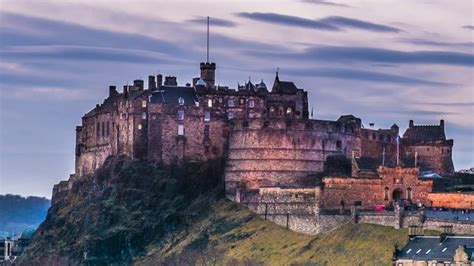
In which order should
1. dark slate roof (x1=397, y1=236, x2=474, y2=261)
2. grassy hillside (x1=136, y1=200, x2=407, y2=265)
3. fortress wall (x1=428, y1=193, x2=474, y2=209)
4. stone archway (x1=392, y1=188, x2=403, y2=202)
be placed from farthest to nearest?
stone archway (x1=392, y1=188, x2=403, y2=202), fortress wall (x1=428, y1=193, x2=474, y2=209), grassy hillside (x1=136, y1=200, x2=407, y2=265), dark slate roof (x1=397, y1=236, x2=474, y2=261)

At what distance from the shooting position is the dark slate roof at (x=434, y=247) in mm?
155625

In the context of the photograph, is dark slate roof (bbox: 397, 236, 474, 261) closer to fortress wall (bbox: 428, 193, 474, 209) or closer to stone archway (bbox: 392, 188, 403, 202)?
fortress wall (bbox: 428, 193, 474, 209)

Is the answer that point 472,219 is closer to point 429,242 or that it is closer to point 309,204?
point 429,242

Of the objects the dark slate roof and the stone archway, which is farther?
the stone archway

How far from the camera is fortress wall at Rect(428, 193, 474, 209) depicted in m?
183

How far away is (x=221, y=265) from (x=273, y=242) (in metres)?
6.13

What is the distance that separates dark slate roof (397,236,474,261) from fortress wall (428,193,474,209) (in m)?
19.9

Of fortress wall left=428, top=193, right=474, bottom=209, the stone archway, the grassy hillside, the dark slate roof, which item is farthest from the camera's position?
the stone archway

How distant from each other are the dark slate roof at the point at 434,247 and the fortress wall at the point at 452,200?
65.2ft

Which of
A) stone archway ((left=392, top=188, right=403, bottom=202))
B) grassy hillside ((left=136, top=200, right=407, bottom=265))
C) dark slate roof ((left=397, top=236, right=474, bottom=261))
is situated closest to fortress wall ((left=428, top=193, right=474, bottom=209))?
stone archway ((left=392, top=188, right=403, bottom=202))

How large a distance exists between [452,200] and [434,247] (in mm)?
26498

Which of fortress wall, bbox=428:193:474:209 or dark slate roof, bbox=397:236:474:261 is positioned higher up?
fortress wall, bbox=428:193:474:209

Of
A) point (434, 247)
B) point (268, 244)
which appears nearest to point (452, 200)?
point (268, 244)

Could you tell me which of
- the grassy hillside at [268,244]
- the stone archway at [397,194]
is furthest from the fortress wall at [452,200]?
the grassy hillside at [268,244]
